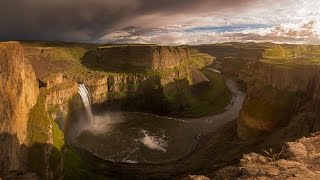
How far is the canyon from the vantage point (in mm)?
41562

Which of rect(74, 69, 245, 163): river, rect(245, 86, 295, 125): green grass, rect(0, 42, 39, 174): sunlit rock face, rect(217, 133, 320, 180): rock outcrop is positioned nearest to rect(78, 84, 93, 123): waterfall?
rect(74, 69, 245, 163): river

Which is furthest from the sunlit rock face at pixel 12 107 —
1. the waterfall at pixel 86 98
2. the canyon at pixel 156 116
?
the waterfall at pixel 86 98

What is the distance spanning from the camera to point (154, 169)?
190 feet

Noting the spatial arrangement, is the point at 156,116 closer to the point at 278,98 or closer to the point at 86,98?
the point at 86,98

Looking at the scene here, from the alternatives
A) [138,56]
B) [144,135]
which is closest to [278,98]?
[144,135]

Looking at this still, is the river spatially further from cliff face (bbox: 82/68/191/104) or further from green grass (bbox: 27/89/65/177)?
green grass (bbox: 27/89/65/177)

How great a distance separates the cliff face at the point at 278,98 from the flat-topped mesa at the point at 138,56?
4707cm

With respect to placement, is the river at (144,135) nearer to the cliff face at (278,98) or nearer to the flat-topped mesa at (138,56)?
the cliff face at (278,98)

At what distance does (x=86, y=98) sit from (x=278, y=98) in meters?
45.7

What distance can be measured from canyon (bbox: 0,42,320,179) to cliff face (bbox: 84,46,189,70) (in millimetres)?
312

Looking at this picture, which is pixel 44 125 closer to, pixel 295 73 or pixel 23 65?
pixel 23 65

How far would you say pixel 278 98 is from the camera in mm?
61188

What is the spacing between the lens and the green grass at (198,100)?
333 ft

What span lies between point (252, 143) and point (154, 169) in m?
15.4
